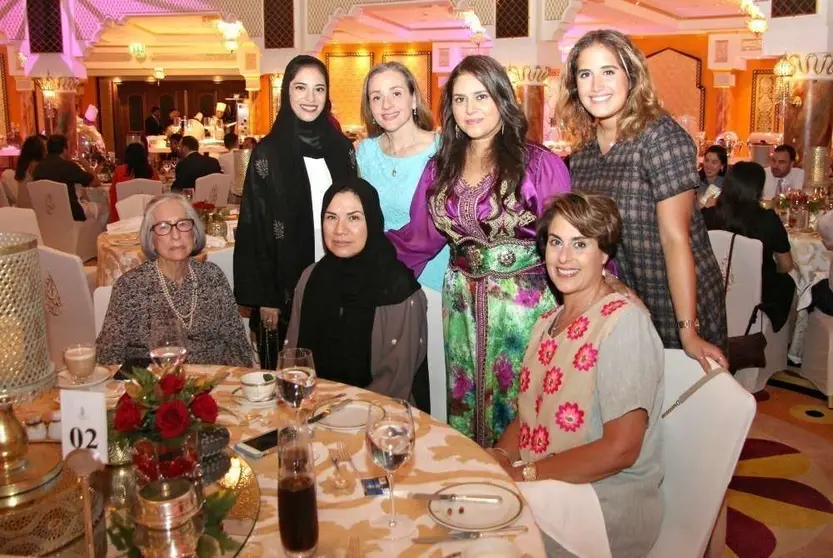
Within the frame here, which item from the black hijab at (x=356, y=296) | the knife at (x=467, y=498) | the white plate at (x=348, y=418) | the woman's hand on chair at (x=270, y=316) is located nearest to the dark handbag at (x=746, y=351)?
the black hijab at (x=356, y=296)

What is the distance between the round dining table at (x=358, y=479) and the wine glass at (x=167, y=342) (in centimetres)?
22

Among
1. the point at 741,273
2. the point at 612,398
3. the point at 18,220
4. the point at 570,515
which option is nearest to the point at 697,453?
the point at 612,398

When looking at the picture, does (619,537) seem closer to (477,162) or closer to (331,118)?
(477,162)

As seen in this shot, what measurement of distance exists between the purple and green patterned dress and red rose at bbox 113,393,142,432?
1.37m

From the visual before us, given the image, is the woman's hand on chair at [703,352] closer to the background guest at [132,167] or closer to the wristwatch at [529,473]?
the wristwatch at [529,473]

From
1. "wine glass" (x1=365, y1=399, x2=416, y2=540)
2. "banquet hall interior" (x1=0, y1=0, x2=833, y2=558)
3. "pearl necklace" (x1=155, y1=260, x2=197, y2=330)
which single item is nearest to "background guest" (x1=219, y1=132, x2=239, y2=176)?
"banquet hall interior" (x1=0, y1=0, x2=833, y2=558)

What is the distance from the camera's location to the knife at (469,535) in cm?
141

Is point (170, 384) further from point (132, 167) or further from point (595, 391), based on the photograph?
point (132, 167)

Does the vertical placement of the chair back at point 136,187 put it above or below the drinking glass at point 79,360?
above

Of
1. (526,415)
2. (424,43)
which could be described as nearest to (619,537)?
(526,415)

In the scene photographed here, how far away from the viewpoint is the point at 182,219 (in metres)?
2.86

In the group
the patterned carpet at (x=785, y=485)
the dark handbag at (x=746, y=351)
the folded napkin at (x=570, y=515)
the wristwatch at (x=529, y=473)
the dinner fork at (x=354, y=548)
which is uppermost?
the dinner fork at (x=354, y=548)

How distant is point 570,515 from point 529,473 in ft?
0.42

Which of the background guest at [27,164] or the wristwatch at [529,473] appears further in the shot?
the background guest at [27,164]
